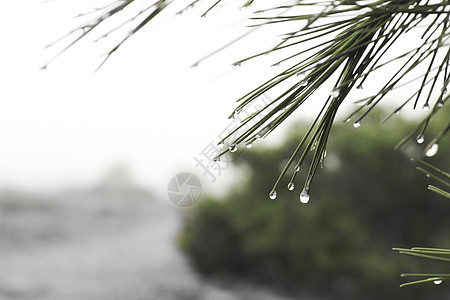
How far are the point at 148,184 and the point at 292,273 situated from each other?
368cm

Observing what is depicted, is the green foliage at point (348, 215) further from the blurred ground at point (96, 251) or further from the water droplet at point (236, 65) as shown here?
the water droplet at point (236, 65)

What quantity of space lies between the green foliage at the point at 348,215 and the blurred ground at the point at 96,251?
78 centimetres

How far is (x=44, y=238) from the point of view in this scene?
7.27 m

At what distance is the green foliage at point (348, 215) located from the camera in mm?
5090

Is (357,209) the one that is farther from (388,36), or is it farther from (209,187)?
(388,36)

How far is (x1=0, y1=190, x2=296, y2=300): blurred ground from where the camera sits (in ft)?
18.7

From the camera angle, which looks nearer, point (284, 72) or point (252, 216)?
point (284, 72)

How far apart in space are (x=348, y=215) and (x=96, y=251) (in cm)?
368

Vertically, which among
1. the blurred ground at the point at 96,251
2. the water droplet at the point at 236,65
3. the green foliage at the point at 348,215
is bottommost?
the blurred ground at the point at 96,251

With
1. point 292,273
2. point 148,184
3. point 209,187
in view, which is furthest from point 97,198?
point 292,273

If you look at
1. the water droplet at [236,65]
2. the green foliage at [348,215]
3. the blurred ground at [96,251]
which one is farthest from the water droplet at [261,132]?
the blurred ground at [96,251]

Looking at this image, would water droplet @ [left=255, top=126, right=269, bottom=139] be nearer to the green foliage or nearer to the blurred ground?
the green foliage

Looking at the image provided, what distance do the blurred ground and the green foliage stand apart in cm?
78

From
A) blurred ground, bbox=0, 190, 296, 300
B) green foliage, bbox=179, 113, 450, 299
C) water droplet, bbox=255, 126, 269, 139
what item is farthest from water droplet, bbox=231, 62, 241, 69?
blurred ground, bbox=0, 190, 296, 300
